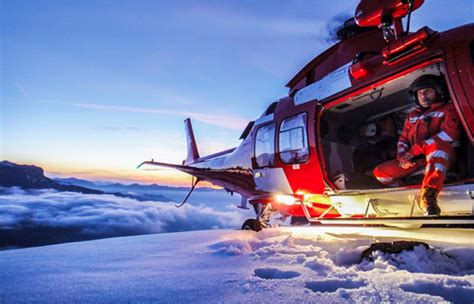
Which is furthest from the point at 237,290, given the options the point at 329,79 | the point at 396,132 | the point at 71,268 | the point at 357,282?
the point at 396,132

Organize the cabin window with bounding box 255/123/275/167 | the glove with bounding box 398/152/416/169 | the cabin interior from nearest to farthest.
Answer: the glove with bounding box 398/152/416/169 → the cabin interior → the cabin window with bounding box 255/123/275/167

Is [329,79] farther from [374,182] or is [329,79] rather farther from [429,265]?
[429,265]

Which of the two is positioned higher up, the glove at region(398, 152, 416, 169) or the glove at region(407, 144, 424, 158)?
the glove at region(407, 144, 424, 158)

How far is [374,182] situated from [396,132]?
4.12ft

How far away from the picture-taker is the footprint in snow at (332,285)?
2.22 metres

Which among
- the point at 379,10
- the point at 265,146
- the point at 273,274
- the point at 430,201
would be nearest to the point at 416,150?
the point at 430,201

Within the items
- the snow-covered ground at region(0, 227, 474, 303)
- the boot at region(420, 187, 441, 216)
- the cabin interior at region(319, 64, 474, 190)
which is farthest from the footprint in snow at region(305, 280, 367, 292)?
the cabin interior at region(319, 64, 474, 190)

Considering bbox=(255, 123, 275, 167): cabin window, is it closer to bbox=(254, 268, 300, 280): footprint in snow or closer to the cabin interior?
the cabin interior

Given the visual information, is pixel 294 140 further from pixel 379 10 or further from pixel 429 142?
pixel 379 10

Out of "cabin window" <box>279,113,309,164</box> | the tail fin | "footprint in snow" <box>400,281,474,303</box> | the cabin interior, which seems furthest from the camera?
the tail fin

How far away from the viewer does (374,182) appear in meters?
5.20

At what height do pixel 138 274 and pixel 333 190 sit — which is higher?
pixel 333 190

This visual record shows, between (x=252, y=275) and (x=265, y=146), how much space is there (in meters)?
3.58

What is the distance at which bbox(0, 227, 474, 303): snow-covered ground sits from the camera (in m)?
2.04
